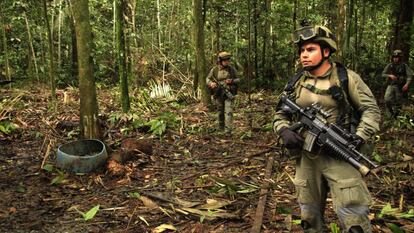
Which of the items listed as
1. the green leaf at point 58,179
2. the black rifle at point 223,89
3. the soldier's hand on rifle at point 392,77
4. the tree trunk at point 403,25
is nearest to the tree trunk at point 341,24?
the black rifle at point 223,89

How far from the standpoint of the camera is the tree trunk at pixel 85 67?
7559mm

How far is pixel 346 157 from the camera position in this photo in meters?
→ 3.42

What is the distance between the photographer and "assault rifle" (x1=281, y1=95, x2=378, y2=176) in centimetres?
342

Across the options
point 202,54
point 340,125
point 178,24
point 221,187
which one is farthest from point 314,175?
point 178,24

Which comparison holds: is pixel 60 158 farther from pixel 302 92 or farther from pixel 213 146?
pixel 302 92

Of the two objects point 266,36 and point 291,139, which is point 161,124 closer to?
point 291,139

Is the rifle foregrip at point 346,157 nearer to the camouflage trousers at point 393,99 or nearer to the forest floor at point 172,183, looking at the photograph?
the forest floor at point 172,183

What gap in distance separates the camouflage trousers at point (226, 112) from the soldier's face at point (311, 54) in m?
6.56

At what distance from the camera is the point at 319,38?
358 centimetres

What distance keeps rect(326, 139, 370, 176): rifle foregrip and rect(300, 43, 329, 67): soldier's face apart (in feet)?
2.23

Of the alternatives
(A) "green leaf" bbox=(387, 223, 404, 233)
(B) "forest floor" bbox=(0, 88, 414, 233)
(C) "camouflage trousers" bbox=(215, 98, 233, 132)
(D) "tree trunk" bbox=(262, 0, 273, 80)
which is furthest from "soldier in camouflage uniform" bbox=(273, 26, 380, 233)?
(D) "tree trunk" bbox=(262, 0, 273, 80)

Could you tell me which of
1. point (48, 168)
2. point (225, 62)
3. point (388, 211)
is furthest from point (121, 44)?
point (388, 211)

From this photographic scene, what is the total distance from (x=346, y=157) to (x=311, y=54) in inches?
36.0

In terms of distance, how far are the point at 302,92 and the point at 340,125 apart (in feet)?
1.44
